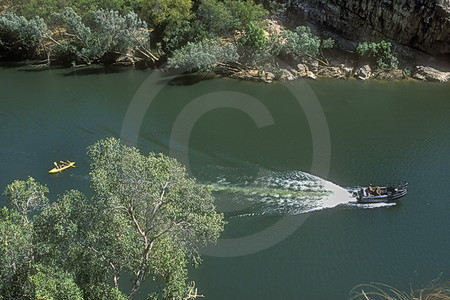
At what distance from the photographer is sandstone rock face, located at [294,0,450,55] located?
5056 cm

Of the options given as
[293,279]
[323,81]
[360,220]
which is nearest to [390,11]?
[323,81]

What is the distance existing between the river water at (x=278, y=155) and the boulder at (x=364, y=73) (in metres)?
1.71

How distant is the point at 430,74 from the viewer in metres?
51.9

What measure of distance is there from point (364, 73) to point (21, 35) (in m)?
35.7

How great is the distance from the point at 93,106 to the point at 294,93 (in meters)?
18.7

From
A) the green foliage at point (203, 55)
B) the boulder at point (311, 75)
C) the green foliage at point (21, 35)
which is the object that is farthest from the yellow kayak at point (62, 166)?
the boulder at point (311, 75)

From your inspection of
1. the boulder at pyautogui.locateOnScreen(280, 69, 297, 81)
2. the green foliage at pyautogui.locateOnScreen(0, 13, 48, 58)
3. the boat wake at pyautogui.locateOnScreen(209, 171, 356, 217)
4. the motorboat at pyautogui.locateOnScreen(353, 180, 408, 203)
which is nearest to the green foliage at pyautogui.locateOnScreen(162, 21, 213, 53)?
the boulder at pyautogui.locateOnScreen(280, 69, 297, 81)

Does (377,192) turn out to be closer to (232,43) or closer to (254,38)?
(254,38)

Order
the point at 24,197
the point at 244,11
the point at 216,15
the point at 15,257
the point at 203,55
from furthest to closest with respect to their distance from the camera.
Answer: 1. the point at 244,11
2. the point at 216,15
3. the point at 203,55
4. the point at 24,197
5. the point at 15,257

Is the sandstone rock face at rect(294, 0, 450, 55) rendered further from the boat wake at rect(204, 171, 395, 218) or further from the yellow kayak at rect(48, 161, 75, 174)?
the yellow kayak at rect(48, 161, 75, 174)

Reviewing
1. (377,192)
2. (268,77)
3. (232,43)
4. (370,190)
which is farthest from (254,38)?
(377,192)

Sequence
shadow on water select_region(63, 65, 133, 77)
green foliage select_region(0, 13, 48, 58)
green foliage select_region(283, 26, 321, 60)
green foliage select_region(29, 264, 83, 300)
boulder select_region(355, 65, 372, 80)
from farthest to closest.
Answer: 1. shadow on water select_region(63, 65, 133, 77)
2. green foliage select_region(0, 13, 48, 58)
3. boulder select_region(355, 65, 372, 80)
4. green foliage select_region(283, 26, 321, 60)
5. green foliage select_region(29, 264, 83, 300)

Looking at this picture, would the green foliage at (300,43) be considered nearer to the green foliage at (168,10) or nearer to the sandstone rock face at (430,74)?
the sandstone rock face at (430,74)

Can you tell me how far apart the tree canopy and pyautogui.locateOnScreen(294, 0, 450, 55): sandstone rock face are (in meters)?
37.6
